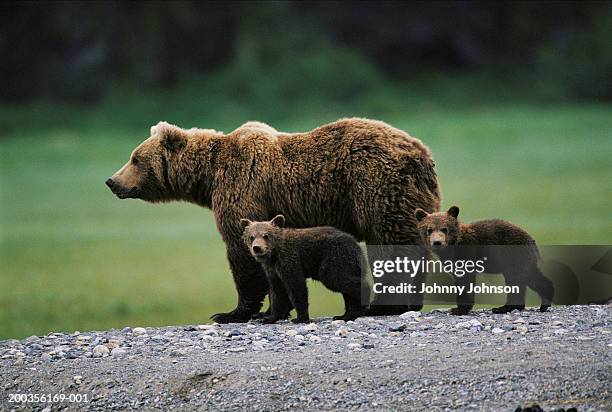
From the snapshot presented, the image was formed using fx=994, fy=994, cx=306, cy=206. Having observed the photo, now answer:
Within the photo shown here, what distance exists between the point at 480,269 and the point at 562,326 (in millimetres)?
790

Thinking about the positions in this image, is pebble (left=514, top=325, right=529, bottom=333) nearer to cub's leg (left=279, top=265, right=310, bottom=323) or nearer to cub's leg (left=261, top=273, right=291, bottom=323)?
cub's leg (left=279, top=265, right=310, bottom=323)

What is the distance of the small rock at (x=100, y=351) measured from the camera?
26.3 feet

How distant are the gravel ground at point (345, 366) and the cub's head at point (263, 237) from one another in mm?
658

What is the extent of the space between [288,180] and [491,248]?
203cm

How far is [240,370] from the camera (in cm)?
713

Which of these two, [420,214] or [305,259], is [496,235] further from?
[305,259]

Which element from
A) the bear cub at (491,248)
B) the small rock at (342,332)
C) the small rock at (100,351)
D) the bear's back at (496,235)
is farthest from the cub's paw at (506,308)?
the small rock at (100,351)

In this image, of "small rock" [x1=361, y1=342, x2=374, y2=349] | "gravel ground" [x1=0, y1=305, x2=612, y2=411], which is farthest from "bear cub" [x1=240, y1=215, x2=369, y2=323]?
"small rock" [x1=361, y1=342, x2=374, y2=349]

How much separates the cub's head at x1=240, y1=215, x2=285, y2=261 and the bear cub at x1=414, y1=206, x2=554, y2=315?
3.84 feet

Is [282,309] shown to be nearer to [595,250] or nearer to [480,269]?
[480,269]

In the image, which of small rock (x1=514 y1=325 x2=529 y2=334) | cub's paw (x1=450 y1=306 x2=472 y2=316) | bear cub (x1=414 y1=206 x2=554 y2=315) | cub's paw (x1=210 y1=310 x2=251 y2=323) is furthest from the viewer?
cub's paw (x1=210 y1=310 x2=251 y2=323)

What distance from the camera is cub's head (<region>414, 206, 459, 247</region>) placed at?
26.2 feet

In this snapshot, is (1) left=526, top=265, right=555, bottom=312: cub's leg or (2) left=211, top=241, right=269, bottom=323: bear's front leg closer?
(1) left=526, top=265, right=555, bottom=312: cub's leg

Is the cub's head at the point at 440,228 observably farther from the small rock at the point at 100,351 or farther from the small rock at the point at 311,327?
the small rock at the point at 100,351
